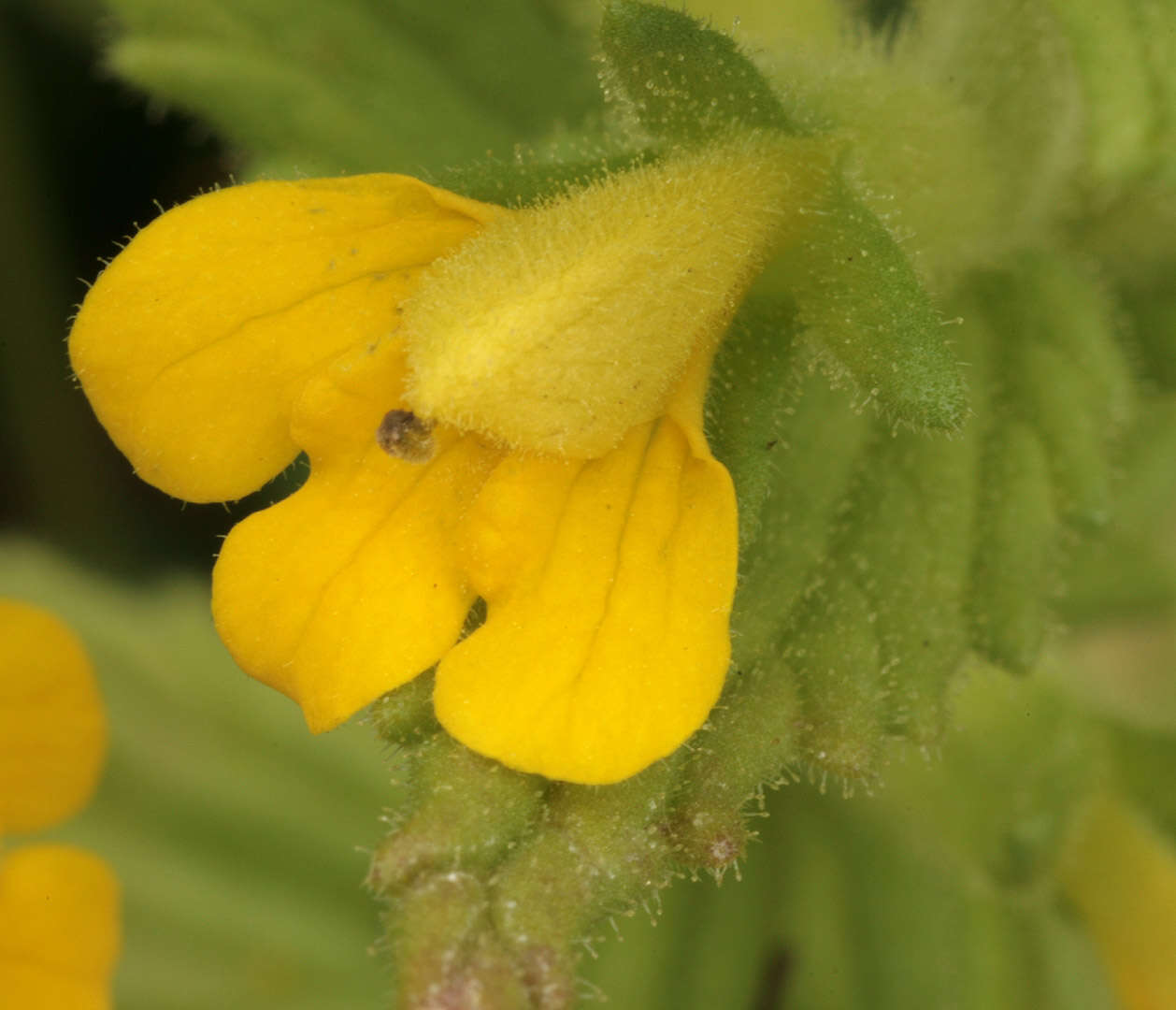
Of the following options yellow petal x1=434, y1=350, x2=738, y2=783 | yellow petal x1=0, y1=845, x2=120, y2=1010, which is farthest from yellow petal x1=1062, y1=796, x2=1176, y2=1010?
yellow petal x1=0, y1=845, x2=120, y2=1010

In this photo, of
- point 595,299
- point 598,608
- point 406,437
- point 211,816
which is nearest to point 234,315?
point 406,437

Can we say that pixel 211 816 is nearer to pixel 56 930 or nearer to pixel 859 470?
pixel 56 930

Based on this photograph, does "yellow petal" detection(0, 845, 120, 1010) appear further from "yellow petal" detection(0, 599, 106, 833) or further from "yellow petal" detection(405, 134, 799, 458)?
"yellow petal" detection(405, 134, 799, 458)

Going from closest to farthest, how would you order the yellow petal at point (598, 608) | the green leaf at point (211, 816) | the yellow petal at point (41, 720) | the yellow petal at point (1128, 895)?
1. the yellow petal at point (598, 608)
2. the yellow petal at point (41, 720)
3. the yellow petal at point (1128, 895)
4. the green leaf at point (211, 816)

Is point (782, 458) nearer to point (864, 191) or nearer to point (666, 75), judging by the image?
point (864, 191)

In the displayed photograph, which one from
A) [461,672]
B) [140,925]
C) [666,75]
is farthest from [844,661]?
[140,925]

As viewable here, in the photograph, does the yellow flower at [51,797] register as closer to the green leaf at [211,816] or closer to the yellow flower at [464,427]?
the yellow flower at [464,427]

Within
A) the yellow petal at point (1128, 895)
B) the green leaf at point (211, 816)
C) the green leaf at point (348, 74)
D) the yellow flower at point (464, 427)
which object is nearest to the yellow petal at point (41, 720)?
the yellow flower at point (464, 427)
